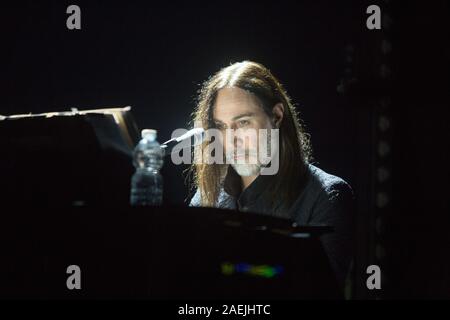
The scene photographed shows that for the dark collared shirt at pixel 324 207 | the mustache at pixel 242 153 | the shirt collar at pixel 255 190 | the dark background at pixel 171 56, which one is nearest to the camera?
the dark collared shirt at pixel 324 207

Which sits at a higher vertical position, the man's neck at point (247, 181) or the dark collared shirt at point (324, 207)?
the man's neck at point (247, 181)

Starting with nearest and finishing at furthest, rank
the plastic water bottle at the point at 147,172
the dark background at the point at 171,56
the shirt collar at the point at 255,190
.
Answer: the plastic water bottle at the point at 147,172
the shirt collar at the point at 255,190
the dark background at the point at 171,56

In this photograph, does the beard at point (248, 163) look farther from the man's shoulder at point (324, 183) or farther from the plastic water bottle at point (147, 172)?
the plastic water bottle at point (147, 172)

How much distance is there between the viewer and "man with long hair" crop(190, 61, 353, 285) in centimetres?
200

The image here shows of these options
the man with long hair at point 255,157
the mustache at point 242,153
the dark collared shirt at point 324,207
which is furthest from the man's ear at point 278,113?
the dark collared shirt at point 324,207

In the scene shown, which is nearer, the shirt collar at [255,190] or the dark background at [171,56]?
the shirt collar at [255,190]

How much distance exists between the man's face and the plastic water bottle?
0.72 m

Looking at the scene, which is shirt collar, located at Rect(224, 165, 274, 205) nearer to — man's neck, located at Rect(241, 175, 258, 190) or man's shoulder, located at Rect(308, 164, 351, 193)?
man's neck, located at Rect(241, 175, 258, 190)

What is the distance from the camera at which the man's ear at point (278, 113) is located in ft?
7.63

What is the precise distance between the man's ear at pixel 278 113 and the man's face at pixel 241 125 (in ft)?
0.14

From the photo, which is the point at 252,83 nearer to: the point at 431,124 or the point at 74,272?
the point at 431,124

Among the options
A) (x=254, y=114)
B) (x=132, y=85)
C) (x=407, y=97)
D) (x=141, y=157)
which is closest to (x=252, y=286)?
(x=141, y=157)

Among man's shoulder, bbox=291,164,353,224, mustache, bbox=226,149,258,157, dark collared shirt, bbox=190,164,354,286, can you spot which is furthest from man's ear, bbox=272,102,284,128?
man's shoulder, bbox=291,164,353,224

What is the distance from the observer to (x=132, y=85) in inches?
106
